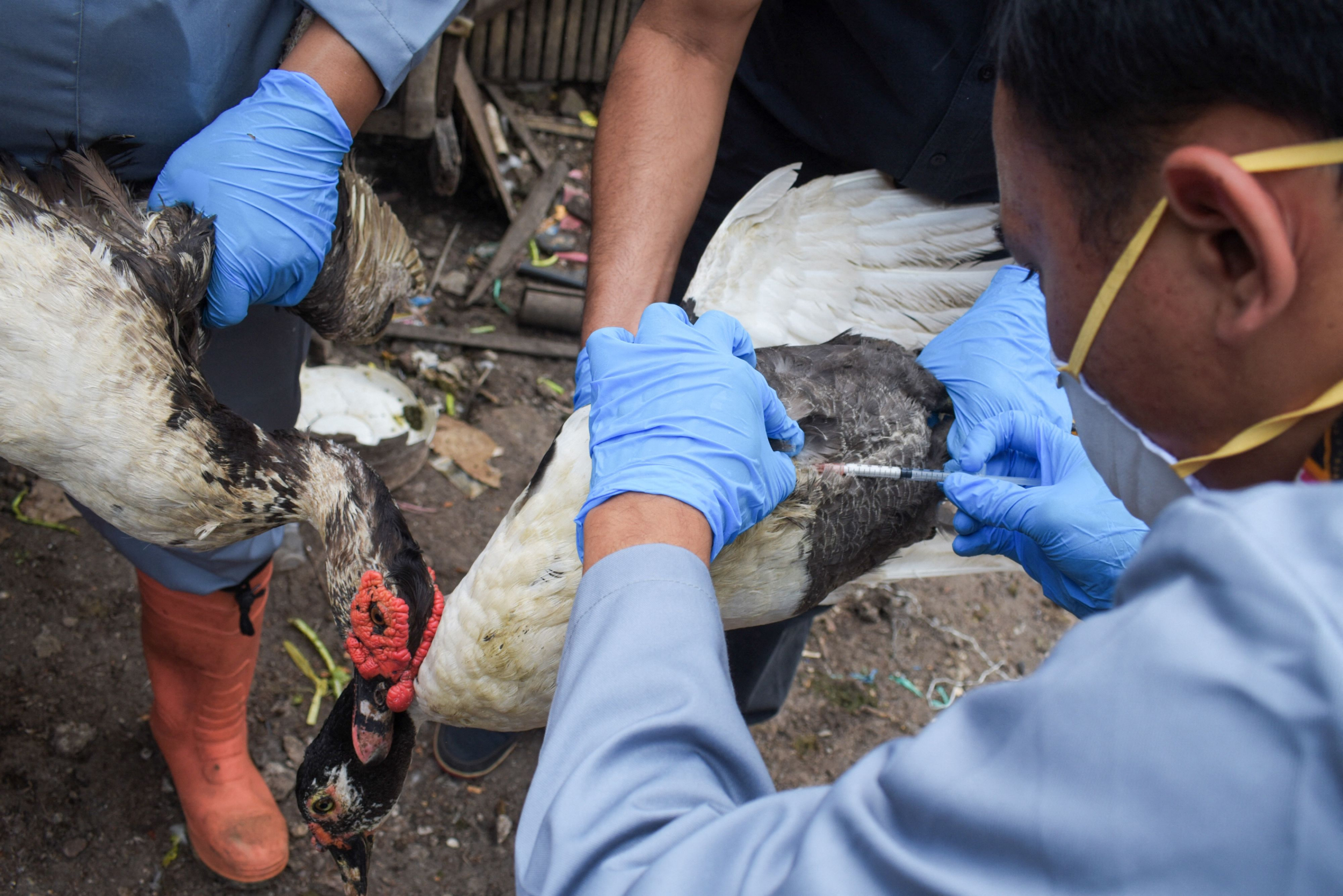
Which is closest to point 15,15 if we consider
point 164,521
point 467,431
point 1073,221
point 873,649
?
point 164,521

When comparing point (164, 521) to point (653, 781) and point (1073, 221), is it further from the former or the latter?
point (1073, 221)

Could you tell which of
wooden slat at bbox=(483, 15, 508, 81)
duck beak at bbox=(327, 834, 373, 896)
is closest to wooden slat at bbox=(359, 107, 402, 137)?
wooden slat at bbox=(483, 15, 508, 81)

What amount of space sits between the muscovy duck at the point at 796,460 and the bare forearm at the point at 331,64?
102 cm

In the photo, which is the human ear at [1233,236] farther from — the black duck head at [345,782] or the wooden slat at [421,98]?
the wooden slat at [421,98]

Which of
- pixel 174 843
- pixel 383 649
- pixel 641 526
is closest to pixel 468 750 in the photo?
pixel 174 843

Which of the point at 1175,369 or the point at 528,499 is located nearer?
the point at 1175,369

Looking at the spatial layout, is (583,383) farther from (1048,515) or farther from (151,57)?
(151,57)

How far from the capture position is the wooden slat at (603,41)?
638cm

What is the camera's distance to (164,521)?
1843 millimetres

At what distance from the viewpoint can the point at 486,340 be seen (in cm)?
475

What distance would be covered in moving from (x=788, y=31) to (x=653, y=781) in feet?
7.00

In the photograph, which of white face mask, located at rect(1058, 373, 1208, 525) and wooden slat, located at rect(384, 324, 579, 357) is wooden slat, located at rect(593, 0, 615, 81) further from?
white face mask, located at rect(1058, 373, 1208, 525)

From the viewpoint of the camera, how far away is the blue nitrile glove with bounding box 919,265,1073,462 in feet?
6.95

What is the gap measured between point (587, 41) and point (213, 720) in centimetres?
561
